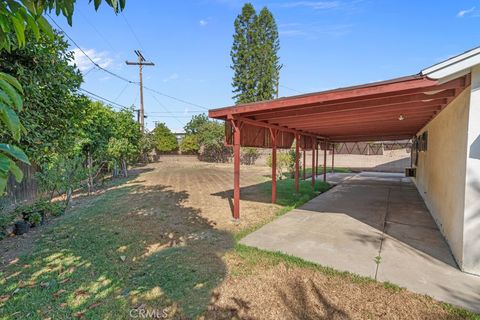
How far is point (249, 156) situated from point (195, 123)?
34.4ft

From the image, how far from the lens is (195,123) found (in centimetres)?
3209

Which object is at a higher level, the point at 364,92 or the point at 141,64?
the point at 141,64

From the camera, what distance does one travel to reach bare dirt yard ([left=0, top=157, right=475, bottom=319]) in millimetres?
2510

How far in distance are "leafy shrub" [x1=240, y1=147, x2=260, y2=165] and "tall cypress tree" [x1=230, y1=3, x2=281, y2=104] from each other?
6.81 metres

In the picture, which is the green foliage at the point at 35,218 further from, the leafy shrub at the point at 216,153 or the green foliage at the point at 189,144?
the green foliage at the point at 189,144

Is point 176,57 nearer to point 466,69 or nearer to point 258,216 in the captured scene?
point 258,216

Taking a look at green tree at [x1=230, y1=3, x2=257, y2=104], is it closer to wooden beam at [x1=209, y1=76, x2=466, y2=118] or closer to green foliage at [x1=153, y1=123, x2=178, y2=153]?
green foliage at [x1=153, y1=123, x2=178, y2=153]

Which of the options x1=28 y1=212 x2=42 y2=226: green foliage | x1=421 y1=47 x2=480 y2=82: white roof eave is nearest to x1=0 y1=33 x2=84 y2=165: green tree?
x1=28 y1=212 x2=42 y2=226: green foliage

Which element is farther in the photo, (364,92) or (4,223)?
(4,223)

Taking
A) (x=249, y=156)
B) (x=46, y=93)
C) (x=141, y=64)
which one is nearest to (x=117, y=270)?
(x=46, y=93)

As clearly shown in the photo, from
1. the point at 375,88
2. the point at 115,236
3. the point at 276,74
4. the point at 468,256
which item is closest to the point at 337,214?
the point at 468,256

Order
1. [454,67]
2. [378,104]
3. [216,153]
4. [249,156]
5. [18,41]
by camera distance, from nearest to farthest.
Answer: [18,41], [454,67], [378,104], [249,156], [216,153]

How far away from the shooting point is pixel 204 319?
2.39 m

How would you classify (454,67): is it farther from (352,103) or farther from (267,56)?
Answer: (267,56)
